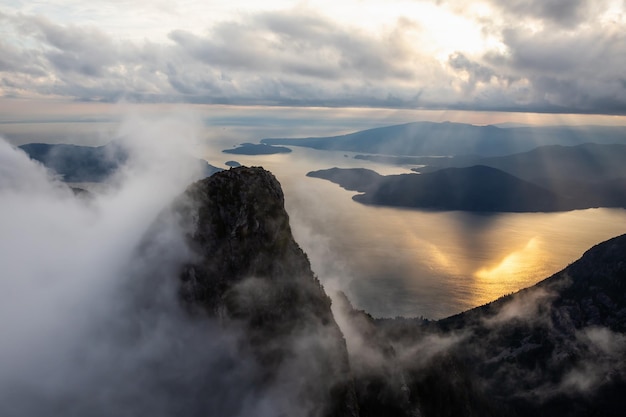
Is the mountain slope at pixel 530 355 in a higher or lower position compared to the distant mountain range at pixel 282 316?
lower

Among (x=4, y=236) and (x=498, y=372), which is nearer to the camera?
(x=4, y=236)

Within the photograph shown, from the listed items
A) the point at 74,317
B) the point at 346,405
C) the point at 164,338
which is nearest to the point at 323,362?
the point at 346,405

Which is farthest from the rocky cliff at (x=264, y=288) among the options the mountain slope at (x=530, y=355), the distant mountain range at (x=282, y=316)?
the mountain slope at (x=530, y=355)

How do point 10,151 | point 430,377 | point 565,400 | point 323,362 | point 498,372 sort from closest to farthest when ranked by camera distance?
point 323,362
point 10,151
point 430,377
point 565,400
point 498,372

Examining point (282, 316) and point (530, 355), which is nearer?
point (282, 316)

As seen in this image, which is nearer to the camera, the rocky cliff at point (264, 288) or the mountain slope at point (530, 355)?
the rocky cliff at point (264, 288)

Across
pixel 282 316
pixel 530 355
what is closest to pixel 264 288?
pixel 282 316

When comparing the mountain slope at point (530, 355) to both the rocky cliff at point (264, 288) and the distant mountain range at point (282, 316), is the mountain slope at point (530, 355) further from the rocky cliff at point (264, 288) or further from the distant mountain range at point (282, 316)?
the rocky cliff at point (264, 288)

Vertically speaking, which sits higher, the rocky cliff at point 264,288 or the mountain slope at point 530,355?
the rocky cliff at point 264,288

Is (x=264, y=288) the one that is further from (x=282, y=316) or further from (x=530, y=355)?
(x=530, y=355)

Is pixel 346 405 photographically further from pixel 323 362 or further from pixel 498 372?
pixel 498 372

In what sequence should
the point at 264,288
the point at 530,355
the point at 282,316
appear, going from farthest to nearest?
the point at 530,355
the point at 282,316
the point at 264,288
